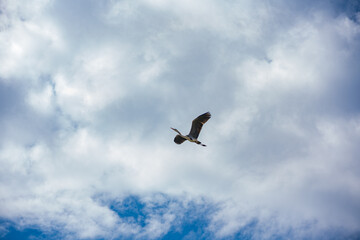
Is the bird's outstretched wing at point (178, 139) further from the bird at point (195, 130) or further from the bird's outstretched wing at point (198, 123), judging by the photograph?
the bird's outstretched wing at point (198, 123)

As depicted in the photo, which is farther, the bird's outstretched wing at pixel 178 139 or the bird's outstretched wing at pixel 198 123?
the bird's outstretched wing at pixel 178 139

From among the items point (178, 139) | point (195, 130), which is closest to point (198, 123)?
point (195, 130)

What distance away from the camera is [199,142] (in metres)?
63.8

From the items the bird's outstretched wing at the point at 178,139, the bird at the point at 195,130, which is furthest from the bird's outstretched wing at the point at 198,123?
the bird's outstretched wing at the point at 178,139

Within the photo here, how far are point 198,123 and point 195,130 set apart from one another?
76.0 inches

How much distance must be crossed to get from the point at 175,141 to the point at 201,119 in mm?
8804

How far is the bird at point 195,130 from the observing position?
59478mm

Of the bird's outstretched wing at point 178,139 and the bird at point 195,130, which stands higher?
the bird's outstretched wing at point 178,139

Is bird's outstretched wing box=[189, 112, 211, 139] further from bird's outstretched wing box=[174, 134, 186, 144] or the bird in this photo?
bird's outstretched wing box=[174, 134, 186, 144]

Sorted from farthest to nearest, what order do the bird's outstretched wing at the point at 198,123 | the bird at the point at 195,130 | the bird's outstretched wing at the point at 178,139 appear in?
the bird's outstretched wing at the point at 178,139 → the bird at the point at 195,130 → the bird's outstretched wing at the point at 198,123

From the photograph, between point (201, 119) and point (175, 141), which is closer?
point (201, 119)

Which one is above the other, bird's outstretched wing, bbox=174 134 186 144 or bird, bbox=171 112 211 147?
bird's outstretched wing, bbox=174 134 186 144

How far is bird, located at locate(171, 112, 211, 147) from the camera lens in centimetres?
5948

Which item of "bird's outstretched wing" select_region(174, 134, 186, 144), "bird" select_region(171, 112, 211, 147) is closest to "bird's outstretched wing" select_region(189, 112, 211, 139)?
"bird" select_region(171, 112, 211, 147)
